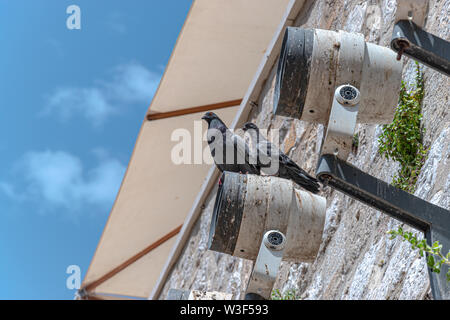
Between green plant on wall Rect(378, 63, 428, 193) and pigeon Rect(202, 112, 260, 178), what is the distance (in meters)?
1.01

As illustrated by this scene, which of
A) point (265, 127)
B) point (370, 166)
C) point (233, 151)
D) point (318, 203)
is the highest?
point (265, 127)

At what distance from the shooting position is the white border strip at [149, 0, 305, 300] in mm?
5488

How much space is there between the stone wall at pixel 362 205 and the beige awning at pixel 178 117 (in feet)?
3.00

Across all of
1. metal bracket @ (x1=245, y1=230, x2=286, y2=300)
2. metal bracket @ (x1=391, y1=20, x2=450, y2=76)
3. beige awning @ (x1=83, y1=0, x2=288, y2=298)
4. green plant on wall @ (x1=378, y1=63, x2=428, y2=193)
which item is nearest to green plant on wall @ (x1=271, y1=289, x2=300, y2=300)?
green plant on wall @ (x1=378, y1=63, x2=428, y2=193)

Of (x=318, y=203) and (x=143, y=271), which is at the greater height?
(x=143, y=271)

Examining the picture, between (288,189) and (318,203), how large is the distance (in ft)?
0.49

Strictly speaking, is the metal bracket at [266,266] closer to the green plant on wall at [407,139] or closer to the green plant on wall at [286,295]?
the green plant on wall at [407,139]

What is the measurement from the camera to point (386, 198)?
7.84ft

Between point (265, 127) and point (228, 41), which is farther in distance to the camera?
point (228, 41)
